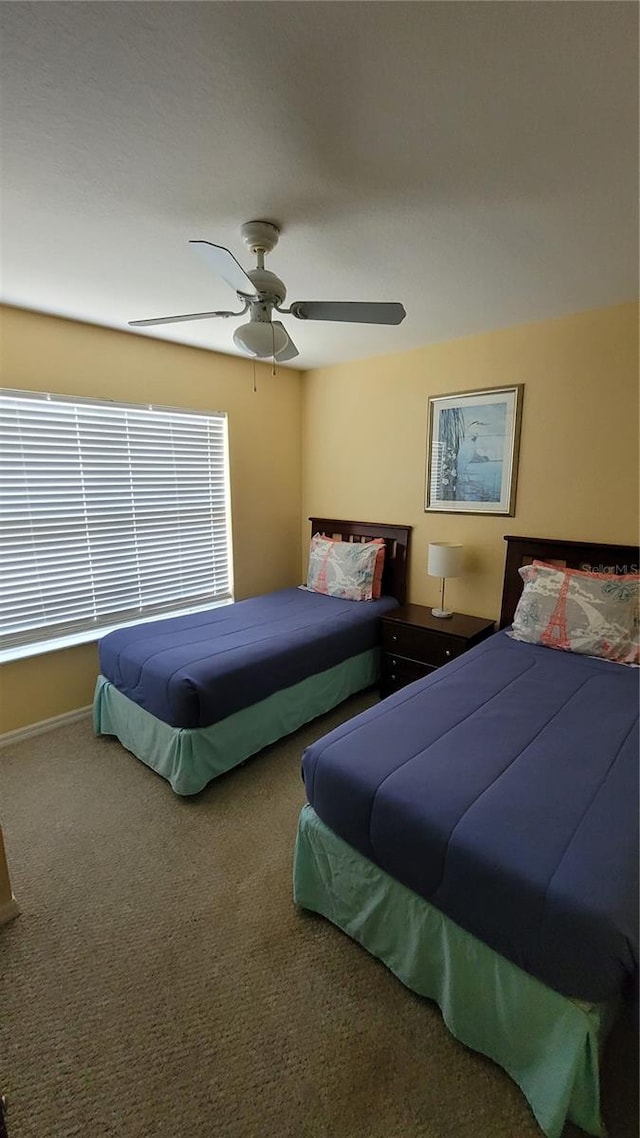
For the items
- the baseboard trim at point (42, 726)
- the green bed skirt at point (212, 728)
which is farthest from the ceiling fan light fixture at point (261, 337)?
the baseboard trim at point (42, 726)

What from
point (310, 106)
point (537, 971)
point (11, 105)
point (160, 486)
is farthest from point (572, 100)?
point (160, 486)

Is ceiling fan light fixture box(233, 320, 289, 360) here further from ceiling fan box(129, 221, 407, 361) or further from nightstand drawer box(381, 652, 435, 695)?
nightstand drawer box(381, 652, 435, 695)

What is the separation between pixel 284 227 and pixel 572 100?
96 centimetres

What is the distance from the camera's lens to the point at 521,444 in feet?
9.21

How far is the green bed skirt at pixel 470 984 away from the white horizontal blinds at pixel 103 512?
2105mm

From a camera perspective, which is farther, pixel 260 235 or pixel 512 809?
pixel 260 235

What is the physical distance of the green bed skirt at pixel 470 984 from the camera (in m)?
1.03

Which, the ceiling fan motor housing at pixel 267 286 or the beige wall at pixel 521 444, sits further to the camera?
the beige wall at pixel 521 444

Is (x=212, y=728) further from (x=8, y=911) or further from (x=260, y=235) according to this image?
(x=260, y=235)

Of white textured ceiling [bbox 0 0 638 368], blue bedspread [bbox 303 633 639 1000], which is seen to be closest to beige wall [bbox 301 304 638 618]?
white textured ceiling [bbox 0 0 638 368]

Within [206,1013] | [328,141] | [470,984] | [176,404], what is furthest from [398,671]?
[328,141]

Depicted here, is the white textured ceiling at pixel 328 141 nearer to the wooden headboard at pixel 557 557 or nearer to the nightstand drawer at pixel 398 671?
the wooden headboard at pixel 557 557

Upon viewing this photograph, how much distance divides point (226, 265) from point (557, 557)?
91.2 inches

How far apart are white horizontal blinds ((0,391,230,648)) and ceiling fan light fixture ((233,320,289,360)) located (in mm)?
1509
